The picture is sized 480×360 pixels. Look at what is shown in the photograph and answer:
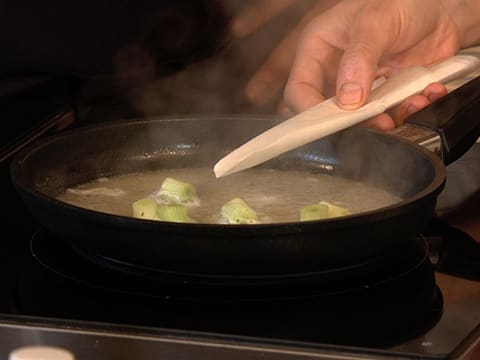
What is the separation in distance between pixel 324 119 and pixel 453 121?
16 cm

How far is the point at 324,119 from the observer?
1064 millimetres

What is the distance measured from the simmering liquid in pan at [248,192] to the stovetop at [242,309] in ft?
0.29

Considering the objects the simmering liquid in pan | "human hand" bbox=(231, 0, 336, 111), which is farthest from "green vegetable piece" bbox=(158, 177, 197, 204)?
"human hand" bbox=(231, 0, 336, 111)

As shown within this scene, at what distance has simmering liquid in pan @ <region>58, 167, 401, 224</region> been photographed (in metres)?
1.03

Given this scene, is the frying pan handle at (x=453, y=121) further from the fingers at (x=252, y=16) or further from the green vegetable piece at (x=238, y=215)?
the fingers at (x=252, y=16)

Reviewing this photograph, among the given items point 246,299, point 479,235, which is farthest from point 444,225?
point 246,299

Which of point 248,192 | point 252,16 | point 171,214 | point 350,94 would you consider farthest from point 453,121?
point 252,16

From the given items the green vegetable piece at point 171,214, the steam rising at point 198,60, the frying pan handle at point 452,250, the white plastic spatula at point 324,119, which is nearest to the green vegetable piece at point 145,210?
the green vegetable piece at point 171,214

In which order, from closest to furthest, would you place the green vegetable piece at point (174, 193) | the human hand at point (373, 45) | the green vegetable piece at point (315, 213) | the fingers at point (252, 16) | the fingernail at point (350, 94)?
the green vegetable piece at point (315, 213)
the green vegetable piece at point (174, 193)
the fingernail at point (350, 94)
the human hand at point (373, 45)
the fingers at point (252, 16)

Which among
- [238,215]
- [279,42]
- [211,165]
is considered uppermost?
[238,215]

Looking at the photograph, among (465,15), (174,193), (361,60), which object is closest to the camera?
(174,193)

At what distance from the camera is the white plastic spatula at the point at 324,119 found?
3.32 feet

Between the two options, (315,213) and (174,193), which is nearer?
(315,213)

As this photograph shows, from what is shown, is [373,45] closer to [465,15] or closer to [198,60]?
[465,15]
